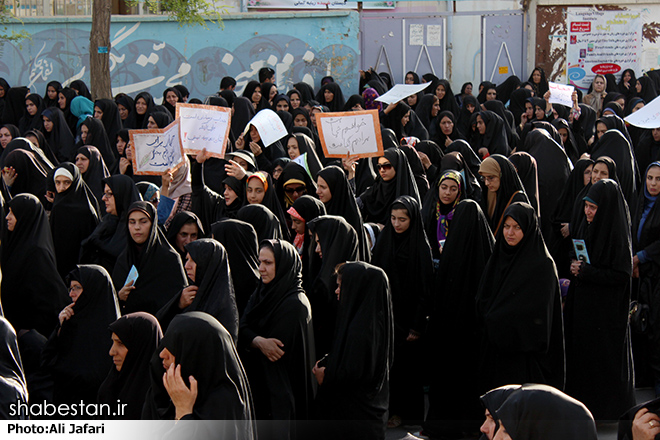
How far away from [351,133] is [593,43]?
958 cm

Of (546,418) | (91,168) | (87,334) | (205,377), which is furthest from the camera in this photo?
(91,168)

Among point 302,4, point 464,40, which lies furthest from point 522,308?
point 464,40

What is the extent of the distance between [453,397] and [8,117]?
7.98 metres

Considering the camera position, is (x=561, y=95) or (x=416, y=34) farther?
(x=416, y=34)

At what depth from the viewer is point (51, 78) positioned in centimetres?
1204

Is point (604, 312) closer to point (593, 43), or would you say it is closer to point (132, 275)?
point (132, 275)

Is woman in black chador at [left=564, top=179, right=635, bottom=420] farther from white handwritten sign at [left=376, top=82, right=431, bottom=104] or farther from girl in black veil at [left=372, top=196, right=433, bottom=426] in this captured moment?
white handwritten sign at [left=376, top=82, right=431, bottom=104]

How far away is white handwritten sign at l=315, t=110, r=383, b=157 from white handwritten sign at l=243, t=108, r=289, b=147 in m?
0.64

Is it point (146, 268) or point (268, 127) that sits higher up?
point (268, 127)

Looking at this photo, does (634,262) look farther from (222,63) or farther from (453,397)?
(222,63)

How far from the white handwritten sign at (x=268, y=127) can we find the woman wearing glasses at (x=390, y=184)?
1378mm

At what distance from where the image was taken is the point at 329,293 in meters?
3.96

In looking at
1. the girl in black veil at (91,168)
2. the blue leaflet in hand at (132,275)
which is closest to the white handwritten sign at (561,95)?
the girl in black veil at (91,168)

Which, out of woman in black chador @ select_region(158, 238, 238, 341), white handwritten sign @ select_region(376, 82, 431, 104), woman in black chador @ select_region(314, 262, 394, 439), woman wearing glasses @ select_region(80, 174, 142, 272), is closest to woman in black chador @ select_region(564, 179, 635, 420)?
woman in black chador @ select_region(314, 262, 394, 439)
